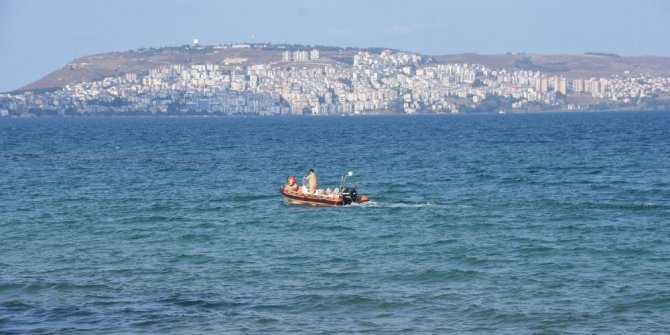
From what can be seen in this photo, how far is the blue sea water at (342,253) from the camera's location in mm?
26031

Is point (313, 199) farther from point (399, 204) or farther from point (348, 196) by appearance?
point (399, 204)

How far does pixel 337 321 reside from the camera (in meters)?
25.8

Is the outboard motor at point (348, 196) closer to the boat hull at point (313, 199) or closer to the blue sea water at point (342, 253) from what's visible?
the boat hull at point (313, 199)

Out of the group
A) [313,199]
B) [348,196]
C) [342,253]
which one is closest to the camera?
[342,253]

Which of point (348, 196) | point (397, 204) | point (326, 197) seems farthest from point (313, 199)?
point (397, 204)

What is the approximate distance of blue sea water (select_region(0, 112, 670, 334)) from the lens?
26031 mm

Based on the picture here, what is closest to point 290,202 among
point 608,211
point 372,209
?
point 372,209

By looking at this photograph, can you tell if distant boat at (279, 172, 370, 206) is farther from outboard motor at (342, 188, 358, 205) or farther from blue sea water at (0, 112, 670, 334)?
blue sea water at (0, 112, 670, 334)

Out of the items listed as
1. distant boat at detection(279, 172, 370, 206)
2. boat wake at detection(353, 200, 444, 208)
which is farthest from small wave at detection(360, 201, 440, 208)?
distant boat at detection(279, 172, 370, 206)

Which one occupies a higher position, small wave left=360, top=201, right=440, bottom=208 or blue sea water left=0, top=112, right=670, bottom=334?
blue sea water left=0, top=112, right=670, bottom=334

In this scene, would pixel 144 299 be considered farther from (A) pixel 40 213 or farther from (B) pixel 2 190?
(B) pixel 2 190

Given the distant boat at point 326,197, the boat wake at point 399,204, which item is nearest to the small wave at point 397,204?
the boat wake at point 399,204

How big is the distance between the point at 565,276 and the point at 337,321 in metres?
8.00

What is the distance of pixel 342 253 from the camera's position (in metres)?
35.1
